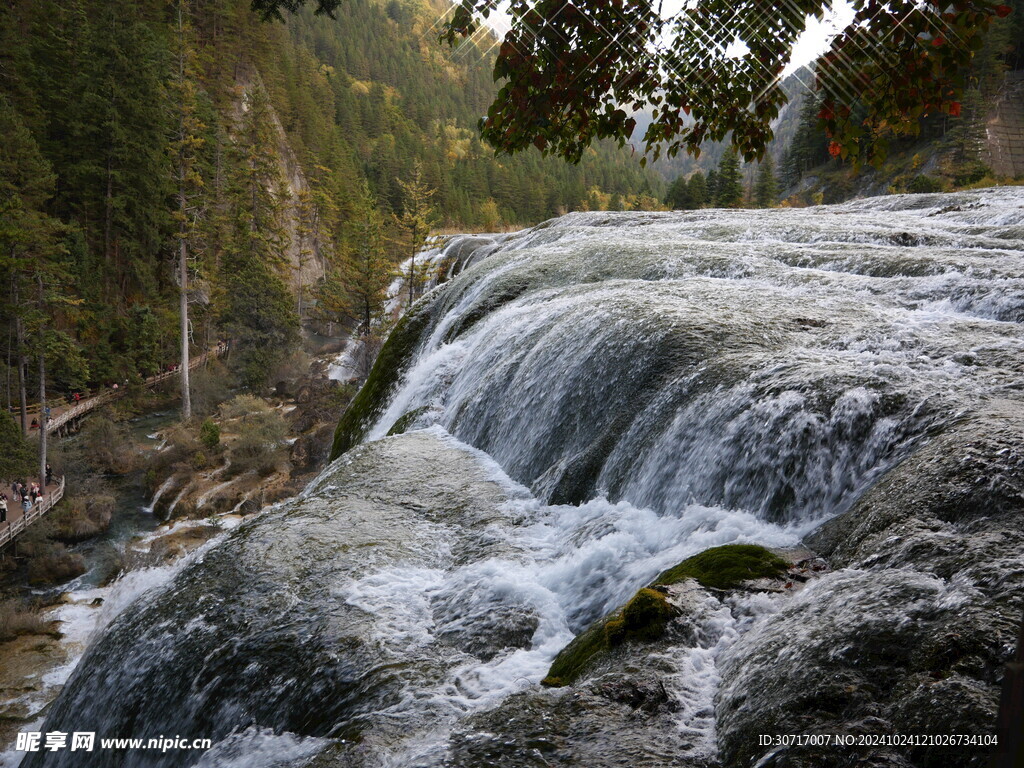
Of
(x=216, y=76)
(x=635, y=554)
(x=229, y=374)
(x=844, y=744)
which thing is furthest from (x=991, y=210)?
(x=216, y=76)

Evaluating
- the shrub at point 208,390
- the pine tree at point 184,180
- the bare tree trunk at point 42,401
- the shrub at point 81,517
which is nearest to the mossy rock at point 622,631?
the shrub at point 81,517

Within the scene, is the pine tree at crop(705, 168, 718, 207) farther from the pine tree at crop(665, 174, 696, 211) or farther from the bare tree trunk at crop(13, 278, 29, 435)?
the bare tree trunk at crop(13, 278, 29, 435)

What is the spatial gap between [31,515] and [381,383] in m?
15.5

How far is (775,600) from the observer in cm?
406

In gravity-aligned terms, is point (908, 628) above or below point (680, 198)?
below

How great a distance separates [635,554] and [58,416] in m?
31.4

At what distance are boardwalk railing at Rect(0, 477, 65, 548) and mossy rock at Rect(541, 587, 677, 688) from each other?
22418 millimetres

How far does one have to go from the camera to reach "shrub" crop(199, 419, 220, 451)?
26.9m

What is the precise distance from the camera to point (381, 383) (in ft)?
48.7

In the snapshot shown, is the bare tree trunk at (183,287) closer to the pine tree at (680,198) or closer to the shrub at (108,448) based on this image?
the shrub at (108,448)

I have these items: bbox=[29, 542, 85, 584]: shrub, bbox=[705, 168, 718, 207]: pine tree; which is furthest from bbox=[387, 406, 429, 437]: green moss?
bbox=[705, 168, 718, 207]: pine tree

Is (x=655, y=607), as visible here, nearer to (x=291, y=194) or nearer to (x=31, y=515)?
(x=31, y=515)

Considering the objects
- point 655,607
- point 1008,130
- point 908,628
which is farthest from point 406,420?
point 1008,130

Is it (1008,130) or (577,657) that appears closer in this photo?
(577,657)
